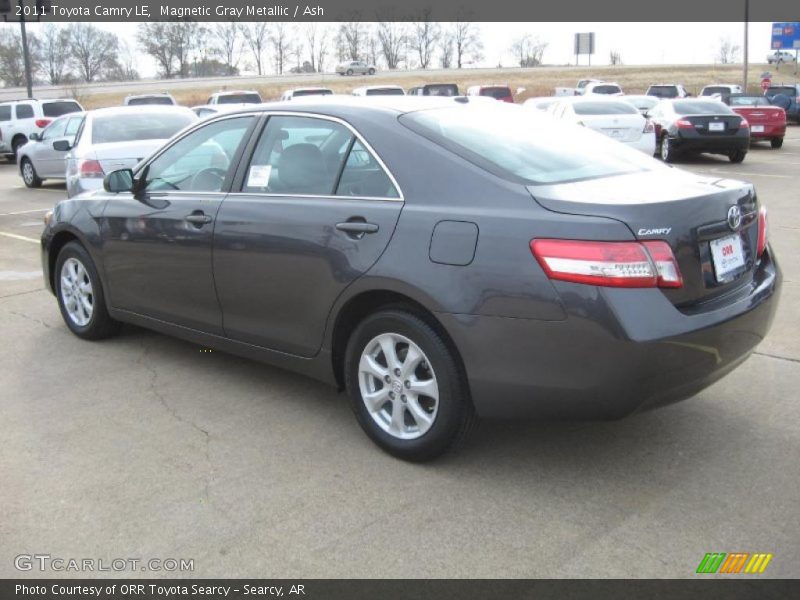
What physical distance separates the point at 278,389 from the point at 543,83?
200ft

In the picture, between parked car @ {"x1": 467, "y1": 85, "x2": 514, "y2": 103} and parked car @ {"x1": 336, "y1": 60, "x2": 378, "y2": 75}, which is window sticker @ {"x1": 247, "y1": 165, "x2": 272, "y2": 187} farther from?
parked car @ {"x1": 336, "y1": 60, "x2": 378, "y2": 75}

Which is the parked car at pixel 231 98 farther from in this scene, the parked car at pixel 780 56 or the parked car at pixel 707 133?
the parked car at pixel 780 56

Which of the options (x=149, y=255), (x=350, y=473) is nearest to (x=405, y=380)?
(x=350, y=473)

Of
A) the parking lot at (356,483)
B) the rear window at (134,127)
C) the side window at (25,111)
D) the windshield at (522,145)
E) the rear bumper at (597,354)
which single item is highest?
the side window at (25,111)

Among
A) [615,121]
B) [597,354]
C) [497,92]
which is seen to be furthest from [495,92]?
[597,354]

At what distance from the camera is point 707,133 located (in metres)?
17.3

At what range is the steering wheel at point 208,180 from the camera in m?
4.59

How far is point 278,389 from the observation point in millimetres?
4742

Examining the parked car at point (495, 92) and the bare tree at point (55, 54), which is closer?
the parked car at point (495, 92)

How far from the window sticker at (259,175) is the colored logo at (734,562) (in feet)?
9.14

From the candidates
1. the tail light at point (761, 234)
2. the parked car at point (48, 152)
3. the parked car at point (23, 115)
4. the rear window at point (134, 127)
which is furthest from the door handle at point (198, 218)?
the parked car at point (23, 115)

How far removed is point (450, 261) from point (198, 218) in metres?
1.78

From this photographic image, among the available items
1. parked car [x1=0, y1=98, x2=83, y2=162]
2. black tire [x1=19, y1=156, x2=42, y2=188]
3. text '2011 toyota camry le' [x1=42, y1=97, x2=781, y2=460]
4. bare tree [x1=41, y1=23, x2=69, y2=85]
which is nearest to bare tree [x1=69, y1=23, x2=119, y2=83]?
bare tree [x1=41, y1=23, x2=69, y2=85]
